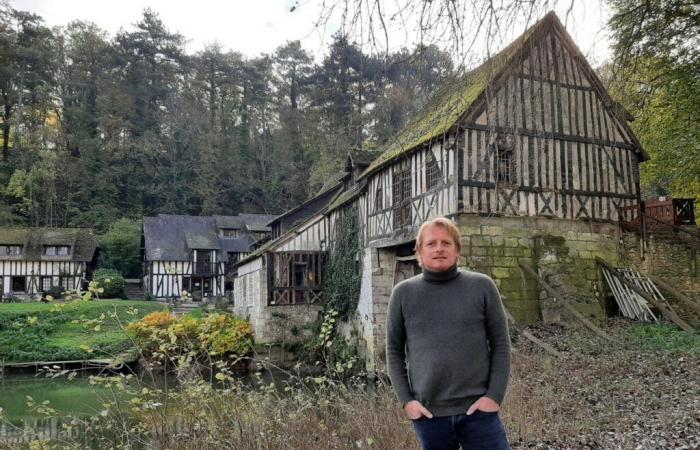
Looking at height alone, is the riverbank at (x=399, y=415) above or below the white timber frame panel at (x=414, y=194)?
below

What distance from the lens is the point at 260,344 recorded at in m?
16.8

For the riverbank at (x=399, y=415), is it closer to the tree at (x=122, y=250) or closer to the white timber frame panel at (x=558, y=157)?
the white timber frame panel at (x=558, y=157)

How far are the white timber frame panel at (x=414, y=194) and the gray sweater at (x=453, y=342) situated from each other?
296 inches

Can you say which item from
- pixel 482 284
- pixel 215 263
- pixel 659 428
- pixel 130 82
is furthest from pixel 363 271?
pixel 130 82

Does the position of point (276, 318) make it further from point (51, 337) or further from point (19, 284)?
point (19, 284)

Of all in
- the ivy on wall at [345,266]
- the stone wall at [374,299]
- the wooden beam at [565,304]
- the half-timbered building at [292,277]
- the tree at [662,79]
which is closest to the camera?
the tree at [662,79]

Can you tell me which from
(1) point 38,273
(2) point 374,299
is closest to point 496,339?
(2) point 374,299

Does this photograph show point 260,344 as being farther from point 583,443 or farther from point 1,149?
point 1,149

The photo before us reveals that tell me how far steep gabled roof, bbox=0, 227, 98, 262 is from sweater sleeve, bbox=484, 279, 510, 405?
32099 mm

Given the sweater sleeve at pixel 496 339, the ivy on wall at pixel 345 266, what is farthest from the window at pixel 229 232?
the sweater sleeve at pixel 496 339

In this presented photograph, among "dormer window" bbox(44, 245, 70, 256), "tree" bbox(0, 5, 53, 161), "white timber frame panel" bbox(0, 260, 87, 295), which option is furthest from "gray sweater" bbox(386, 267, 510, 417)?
"tree" bbox(0, 5, 53, 161)

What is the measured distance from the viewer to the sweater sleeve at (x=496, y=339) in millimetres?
2236

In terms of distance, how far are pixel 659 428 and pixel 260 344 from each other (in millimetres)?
13497

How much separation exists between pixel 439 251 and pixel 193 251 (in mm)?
30409
